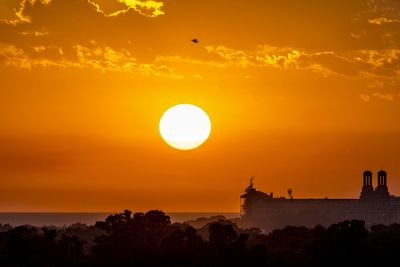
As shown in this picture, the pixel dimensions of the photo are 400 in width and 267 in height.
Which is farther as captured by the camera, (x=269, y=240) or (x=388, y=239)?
(x=269, y=240)

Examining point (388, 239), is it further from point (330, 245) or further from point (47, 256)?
point (47, 256)

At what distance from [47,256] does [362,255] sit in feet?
105

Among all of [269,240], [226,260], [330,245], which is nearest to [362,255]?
[330,245]

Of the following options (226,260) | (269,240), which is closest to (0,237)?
(269,240)

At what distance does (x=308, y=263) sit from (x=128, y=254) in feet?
61.7

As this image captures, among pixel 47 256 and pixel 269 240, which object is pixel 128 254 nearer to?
pixel 47 256

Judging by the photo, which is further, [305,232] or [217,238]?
[305,232]

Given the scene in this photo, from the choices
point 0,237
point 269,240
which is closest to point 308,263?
point 269,240

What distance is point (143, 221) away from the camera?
105 m

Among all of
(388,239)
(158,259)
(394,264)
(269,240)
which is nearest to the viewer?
(394,264)

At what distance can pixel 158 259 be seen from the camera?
9181 centimetres

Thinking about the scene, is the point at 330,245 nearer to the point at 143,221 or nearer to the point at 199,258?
the point at 199,258

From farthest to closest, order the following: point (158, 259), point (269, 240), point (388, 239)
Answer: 1. point (269, 240)
2. point (388, 239)
3. point (158, 259)

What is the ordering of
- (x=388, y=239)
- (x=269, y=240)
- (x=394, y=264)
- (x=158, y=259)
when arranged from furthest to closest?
(x=269, y=240) → (x=388, y=239) → (x=158, y=259) → (x=394, y=264)
